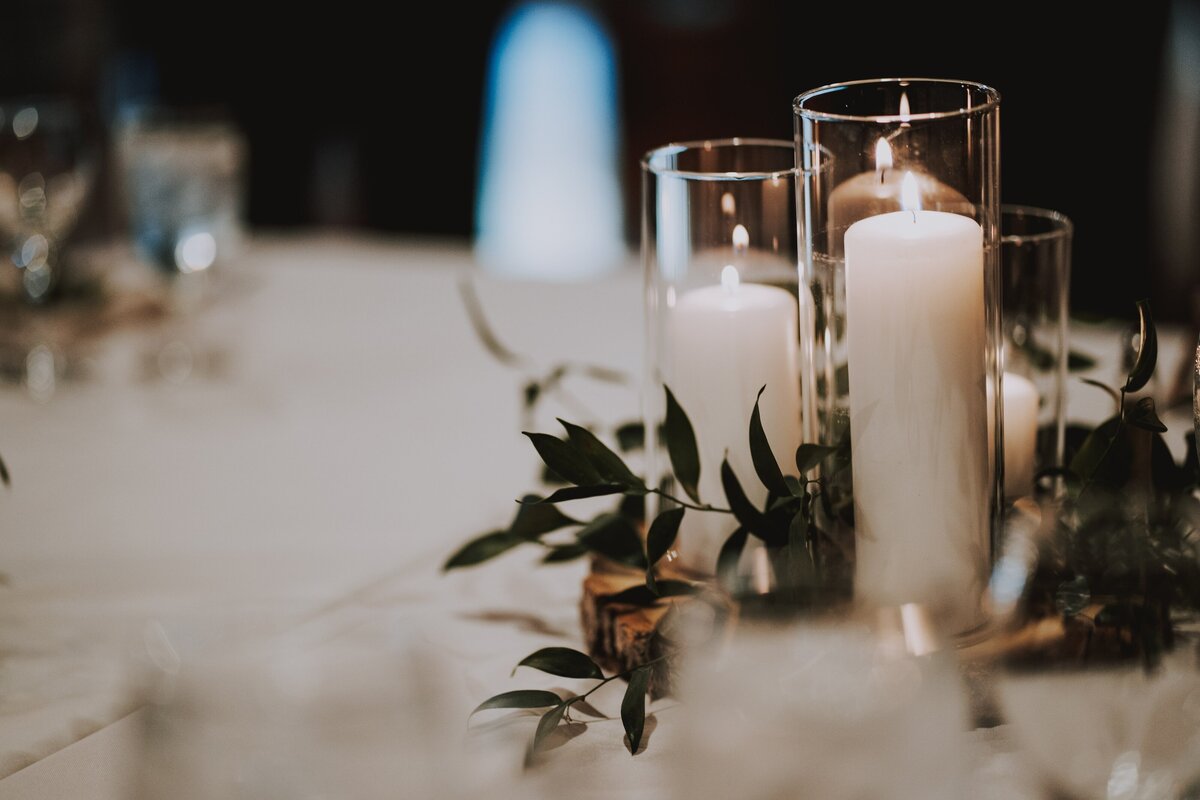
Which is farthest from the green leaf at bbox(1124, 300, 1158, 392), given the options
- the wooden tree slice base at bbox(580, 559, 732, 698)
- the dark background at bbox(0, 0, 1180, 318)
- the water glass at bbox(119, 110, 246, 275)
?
the dark background at bbox(0, 0, 1180, 318)

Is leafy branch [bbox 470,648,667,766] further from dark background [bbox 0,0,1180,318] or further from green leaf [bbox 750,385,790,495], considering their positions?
dark background [bbox 0,0,1180,318]

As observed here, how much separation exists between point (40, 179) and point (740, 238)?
804mm

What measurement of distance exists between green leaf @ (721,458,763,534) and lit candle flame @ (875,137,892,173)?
0.46 feet

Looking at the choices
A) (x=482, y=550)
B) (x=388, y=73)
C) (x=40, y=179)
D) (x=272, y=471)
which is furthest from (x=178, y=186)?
Result: (x=388, y=73)

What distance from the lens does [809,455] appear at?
497 mm

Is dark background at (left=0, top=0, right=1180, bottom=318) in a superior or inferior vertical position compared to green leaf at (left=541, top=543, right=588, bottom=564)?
superior

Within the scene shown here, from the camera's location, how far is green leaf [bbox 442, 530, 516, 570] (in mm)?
614

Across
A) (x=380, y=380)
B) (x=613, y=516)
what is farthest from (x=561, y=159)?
(x=613, y=516)

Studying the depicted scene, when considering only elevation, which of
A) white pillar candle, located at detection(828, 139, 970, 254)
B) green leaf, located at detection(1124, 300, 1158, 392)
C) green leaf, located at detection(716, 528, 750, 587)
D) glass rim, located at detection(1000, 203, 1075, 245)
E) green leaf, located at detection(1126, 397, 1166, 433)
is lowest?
green leaf, located at detection(716, 528, 750, 587)

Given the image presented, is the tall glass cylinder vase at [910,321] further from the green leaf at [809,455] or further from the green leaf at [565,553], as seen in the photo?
the green leaf at [565,553]

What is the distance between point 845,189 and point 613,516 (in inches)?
7.9

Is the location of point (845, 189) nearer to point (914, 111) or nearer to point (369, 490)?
point (914, 111)

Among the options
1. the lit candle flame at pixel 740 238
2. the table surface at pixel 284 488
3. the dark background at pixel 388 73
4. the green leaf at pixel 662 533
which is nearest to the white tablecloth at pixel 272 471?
the table surface at pixel 284 488

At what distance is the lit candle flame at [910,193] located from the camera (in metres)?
0.48
